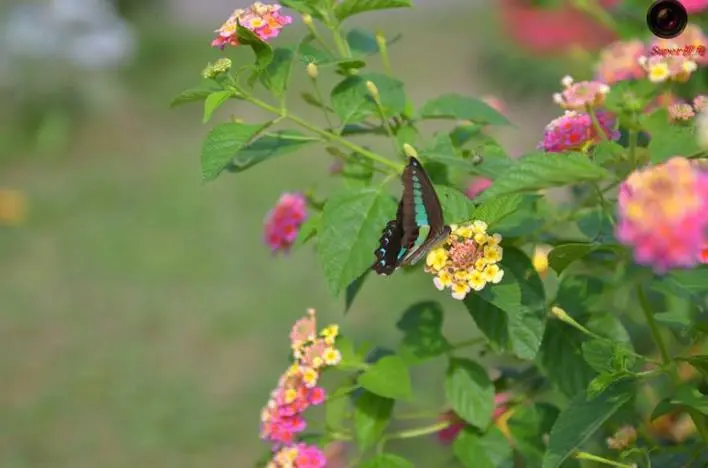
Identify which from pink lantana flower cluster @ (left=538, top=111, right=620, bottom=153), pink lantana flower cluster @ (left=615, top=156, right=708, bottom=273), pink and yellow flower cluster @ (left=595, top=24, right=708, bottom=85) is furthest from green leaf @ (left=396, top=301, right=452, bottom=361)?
pink lantana flower cluster @ (left=615, top=156, right=708, bottom=273)

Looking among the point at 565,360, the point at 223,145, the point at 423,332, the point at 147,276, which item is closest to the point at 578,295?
the point at 565,360

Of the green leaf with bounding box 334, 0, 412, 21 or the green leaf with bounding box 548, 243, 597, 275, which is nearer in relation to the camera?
the green leaf with bounding box 548, 243, 597, 275

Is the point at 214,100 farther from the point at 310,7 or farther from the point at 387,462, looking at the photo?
the point at 387,462

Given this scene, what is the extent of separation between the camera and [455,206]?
35.0 inches

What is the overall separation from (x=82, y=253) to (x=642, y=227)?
321cm

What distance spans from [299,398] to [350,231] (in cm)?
21

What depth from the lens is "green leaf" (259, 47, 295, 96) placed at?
963 millimetres

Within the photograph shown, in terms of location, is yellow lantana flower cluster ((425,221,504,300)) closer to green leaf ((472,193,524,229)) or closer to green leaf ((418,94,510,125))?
green leaf ((472,193,524,229))

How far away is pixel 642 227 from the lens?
0.60 m

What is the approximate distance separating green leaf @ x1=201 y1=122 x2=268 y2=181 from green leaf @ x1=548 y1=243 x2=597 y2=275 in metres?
0.31

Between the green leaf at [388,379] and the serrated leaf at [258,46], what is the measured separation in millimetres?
348

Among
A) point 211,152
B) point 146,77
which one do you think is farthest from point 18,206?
point 211,152

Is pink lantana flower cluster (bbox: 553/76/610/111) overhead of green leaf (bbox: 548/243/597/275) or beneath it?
overhead

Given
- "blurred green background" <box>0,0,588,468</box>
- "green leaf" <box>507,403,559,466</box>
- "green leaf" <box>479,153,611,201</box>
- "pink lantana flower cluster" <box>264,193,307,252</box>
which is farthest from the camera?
"blurred green background" <box>0,0,588,468</box>
